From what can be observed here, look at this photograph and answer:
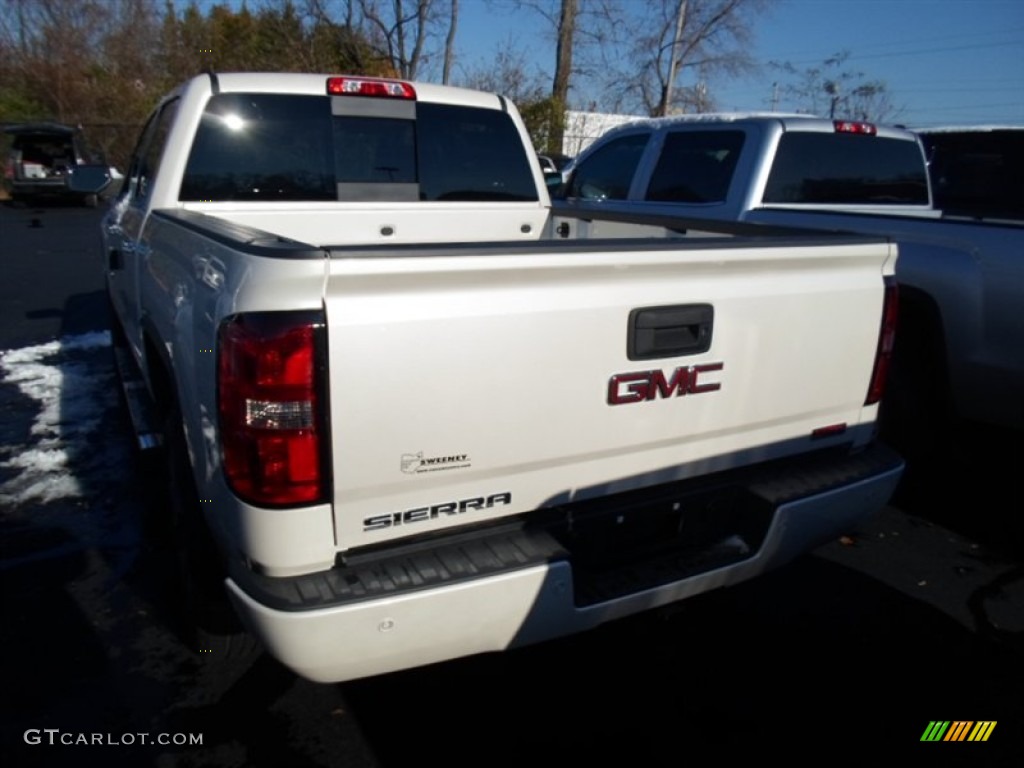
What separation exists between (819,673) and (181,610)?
2514 millimetres

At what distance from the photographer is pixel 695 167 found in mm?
5527

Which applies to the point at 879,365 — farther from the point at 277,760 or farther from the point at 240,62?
the point at 240,62

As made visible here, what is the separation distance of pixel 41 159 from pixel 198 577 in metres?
21.5

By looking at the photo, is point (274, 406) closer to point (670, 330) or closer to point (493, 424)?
point (493, 424)

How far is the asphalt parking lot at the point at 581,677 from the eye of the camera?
8.19ft

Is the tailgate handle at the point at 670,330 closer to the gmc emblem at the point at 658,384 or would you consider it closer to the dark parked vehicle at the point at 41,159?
the gmc emblem at the point at 658,384

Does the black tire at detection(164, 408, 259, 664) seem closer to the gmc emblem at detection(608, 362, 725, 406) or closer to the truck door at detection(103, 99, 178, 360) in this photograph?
the truck door at detection(103, 99, 178, 360)

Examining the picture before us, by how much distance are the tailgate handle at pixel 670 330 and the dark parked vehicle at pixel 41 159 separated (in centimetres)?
2044

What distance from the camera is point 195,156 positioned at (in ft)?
11.4

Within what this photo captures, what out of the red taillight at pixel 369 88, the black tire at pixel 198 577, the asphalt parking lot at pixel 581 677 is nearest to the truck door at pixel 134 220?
the red taillight at pixel 369 88

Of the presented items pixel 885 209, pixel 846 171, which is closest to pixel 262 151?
pixel 846 171

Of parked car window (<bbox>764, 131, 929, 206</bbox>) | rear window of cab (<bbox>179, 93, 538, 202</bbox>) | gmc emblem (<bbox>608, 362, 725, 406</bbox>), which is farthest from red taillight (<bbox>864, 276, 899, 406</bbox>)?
parked car window (<bbox>764, 131, 929, 206</bbox>)

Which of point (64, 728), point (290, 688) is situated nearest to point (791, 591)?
point (290, 688)

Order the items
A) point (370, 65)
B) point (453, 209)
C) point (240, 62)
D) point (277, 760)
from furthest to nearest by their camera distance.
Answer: point (240, 62) < point (370, 65) < point (453, 209) < point (277, 760)
